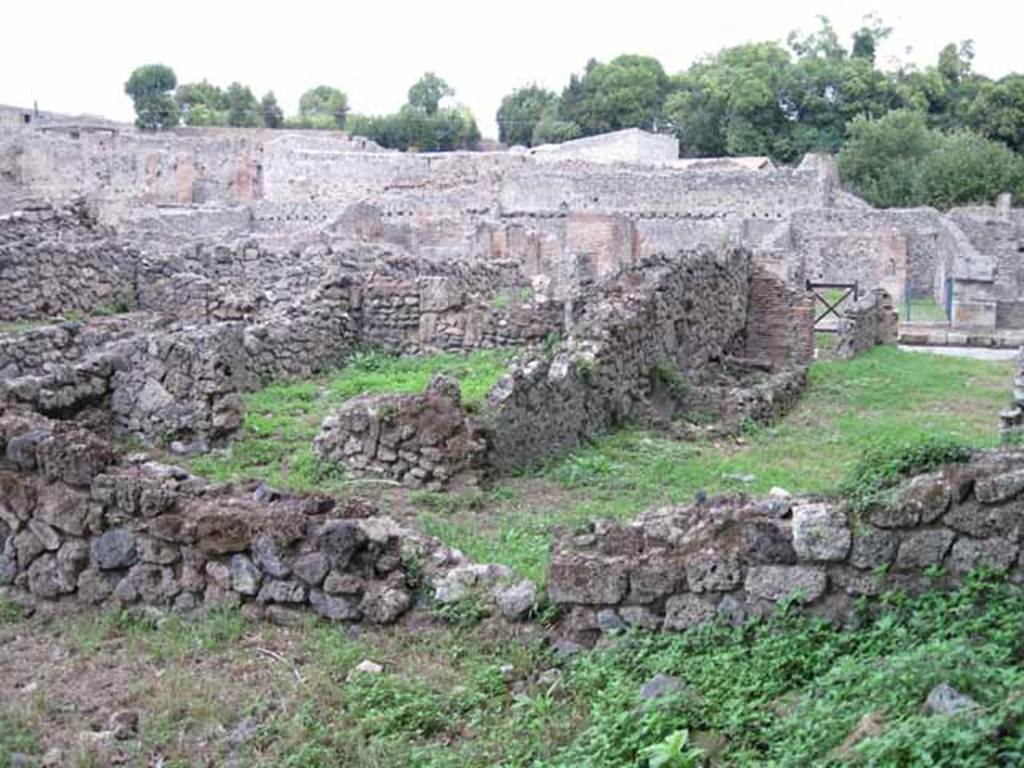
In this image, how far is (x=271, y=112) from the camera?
88.5 m

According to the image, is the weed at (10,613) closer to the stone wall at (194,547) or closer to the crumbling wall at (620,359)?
the stone wall at (194,547)

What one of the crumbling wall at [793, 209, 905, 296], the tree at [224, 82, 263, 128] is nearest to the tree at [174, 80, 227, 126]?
the tree at [224, 82, 263, 128]

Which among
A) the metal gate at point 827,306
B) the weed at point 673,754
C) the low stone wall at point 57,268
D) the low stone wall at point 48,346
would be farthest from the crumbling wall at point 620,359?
the low stone wall at point 57,268

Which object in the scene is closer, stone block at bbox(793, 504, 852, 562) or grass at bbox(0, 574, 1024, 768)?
grass at bbox(0, 574, 1024, 768)

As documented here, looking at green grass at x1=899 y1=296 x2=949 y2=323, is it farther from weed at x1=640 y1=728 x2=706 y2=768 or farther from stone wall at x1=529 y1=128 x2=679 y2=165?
stone wall at x1=529 y1=128 x2=679 y2=165

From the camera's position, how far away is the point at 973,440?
426 inches

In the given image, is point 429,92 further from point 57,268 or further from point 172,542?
point 172,542

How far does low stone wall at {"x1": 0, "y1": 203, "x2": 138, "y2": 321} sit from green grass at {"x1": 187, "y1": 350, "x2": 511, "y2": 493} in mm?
4372

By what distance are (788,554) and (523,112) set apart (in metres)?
80.0

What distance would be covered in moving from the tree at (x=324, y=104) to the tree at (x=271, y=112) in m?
3.84

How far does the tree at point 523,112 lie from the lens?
81.9 metres

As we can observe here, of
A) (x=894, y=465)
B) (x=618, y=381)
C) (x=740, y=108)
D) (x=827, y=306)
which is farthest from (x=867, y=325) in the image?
(x=740, y=108)

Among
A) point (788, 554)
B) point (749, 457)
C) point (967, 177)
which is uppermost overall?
point (967, 177)

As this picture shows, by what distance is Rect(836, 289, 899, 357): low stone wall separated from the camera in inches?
722
